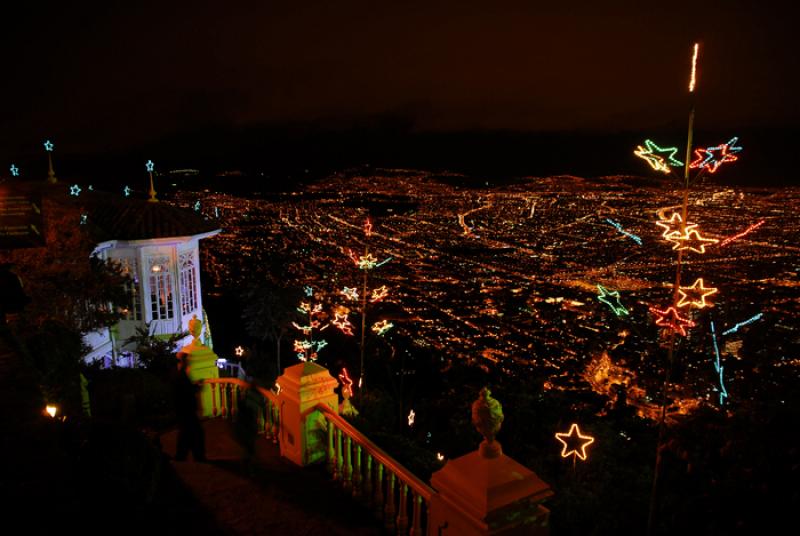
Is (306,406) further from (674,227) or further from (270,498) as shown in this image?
(674,227)

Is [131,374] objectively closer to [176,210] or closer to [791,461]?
[176,210]

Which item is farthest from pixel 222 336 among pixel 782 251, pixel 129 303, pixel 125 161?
pixel 125 161

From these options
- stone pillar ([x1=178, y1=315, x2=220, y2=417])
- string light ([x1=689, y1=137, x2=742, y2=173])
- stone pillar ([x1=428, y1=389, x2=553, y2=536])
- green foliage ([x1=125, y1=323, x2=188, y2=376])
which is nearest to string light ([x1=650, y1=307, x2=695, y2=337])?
string light ([x1=689, y1=137, x2=742, y2=173])

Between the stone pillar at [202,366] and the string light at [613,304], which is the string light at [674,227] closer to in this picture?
the string light at [613,304]

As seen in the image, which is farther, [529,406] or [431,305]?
[431,305]

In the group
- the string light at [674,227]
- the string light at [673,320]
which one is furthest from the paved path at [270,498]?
the string light at [674,227]

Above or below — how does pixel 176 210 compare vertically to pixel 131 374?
above

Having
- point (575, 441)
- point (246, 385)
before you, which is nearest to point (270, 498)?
point (246, 385)
